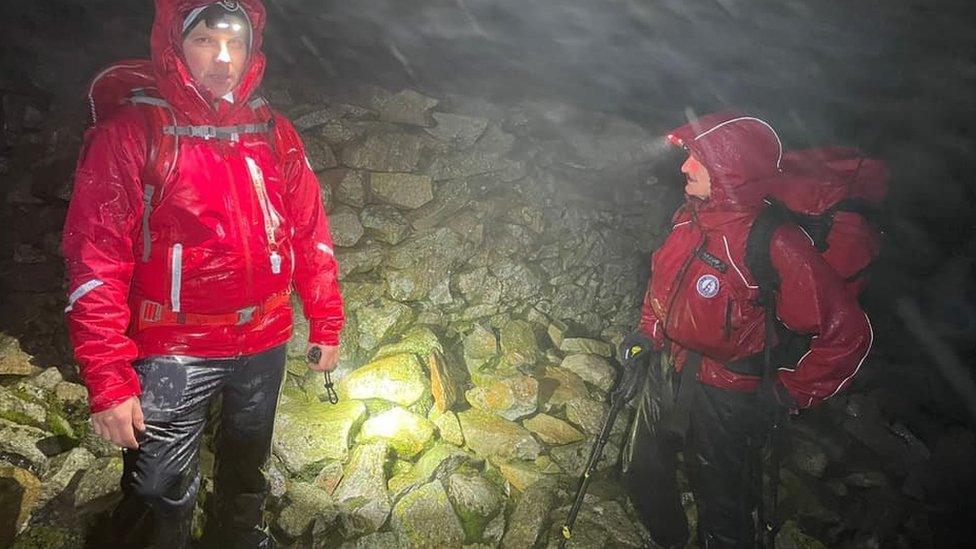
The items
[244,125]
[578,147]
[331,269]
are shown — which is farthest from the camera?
[578,147]

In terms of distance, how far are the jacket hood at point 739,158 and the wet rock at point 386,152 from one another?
2995 millimetres

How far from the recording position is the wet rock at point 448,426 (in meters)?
4.49

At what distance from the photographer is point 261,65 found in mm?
2486

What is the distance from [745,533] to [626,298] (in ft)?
9.64

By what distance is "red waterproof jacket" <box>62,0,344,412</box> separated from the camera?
2.07m

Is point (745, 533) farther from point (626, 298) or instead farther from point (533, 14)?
point (533, 14)

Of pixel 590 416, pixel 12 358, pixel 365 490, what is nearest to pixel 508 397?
pixel 590 416

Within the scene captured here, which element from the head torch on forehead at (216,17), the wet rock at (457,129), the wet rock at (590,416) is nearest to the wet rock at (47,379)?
the head torch on forehead at (216,17)

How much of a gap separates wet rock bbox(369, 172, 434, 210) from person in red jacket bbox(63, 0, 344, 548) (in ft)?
7.75

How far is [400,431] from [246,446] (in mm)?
1704

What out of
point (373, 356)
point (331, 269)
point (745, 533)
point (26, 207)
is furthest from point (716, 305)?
point (26, 207)

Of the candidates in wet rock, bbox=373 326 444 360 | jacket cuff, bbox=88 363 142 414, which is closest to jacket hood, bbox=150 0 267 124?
jacket cuff, bbox=88 363 142 414

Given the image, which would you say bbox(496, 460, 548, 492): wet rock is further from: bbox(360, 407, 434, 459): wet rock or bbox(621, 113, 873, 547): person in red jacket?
bbox(621, 113, 873, 547): person in red jacket

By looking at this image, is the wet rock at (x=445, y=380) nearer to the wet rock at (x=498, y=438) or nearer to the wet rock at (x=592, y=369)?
the wet rock at (x=498, y=438)
